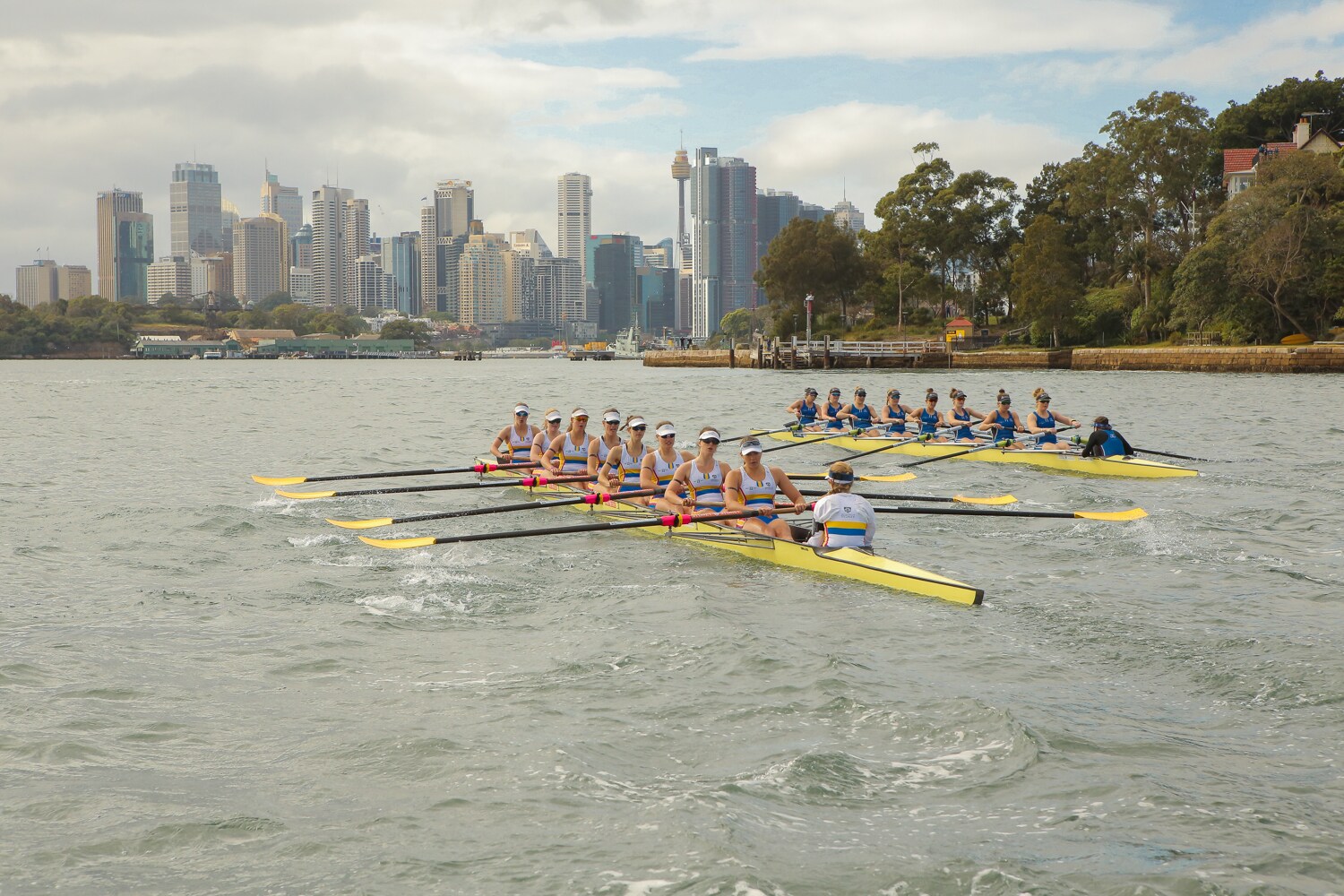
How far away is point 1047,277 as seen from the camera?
71.7m

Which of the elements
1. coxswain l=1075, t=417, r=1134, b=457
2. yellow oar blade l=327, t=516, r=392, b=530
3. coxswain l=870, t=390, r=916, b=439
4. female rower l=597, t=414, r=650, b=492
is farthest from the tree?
yellow oar blade l=327, t=516, r=392, b=530

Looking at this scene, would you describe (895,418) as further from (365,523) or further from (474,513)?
(365,523)

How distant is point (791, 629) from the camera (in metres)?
10.3

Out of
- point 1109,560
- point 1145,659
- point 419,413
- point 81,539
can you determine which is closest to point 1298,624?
point 1145,659

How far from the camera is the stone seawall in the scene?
54.2 m

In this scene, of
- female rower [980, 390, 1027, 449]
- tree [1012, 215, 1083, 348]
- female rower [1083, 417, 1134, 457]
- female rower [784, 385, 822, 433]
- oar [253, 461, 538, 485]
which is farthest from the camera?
tree [1012, 215, 1083, 348]

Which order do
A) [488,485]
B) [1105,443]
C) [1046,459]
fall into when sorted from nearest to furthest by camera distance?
[488,485]
[1105,443]
[1046,459]

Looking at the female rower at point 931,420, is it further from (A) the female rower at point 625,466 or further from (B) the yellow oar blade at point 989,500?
(A) the female rower at point 625,466

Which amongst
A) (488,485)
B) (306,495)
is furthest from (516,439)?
(306,495)

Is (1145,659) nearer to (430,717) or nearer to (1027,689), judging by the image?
(1027,689)

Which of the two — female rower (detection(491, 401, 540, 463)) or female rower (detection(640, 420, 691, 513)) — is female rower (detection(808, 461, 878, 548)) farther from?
female rower (detection(491, 401, 540, 463))

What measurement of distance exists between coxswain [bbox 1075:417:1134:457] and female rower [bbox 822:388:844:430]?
684 centimetres

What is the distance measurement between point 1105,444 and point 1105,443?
2 cm

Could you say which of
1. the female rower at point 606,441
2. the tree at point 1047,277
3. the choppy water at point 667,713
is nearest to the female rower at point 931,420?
the choppy water at point 667,713
